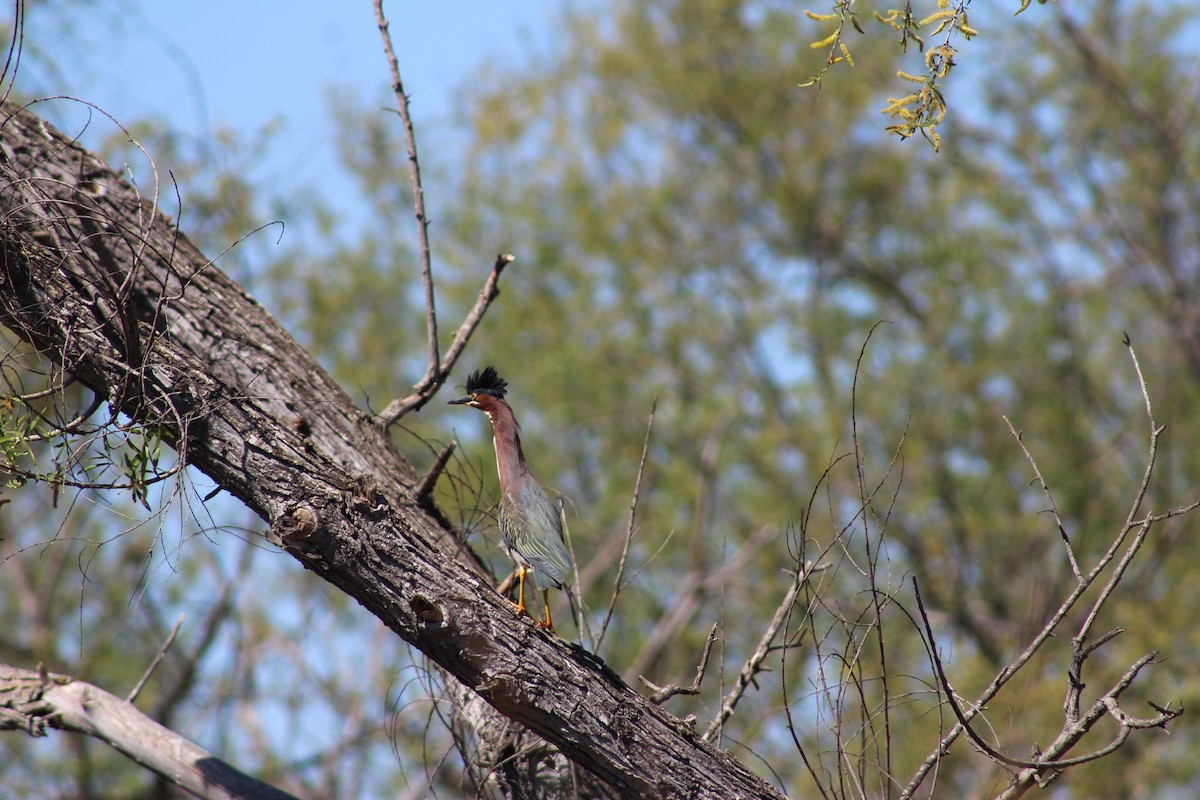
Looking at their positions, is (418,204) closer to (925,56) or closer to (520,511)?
(520,511)

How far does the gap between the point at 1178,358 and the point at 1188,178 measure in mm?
2134

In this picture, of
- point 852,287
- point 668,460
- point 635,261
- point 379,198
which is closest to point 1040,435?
point 852,287

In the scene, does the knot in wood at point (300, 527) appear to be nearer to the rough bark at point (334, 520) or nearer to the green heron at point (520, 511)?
the rough bark at point (334, 520)

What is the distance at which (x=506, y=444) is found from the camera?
434 centimetres

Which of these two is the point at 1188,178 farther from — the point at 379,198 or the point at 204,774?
the point at 204,774

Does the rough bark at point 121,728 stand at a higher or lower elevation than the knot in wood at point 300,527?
lower

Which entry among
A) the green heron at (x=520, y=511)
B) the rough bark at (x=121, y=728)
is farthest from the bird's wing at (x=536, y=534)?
the rough bark at (x=121, y=728)

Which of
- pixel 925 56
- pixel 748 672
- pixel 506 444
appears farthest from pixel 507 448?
pixel 925 56

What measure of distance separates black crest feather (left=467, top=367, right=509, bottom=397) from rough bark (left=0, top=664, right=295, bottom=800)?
171 centimetres

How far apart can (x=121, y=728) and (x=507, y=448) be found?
164cm

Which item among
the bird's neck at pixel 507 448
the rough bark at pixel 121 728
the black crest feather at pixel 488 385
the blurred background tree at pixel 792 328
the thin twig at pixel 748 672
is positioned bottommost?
the rough bark at pixel 121 728

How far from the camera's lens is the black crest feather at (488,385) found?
14.9 feet

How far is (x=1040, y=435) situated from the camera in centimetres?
1328

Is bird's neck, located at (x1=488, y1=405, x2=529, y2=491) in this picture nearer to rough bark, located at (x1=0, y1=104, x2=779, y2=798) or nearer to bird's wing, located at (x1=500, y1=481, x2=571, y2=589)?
bird's wing, located at (x1=500, y1=481, x2=571, y2=589)
